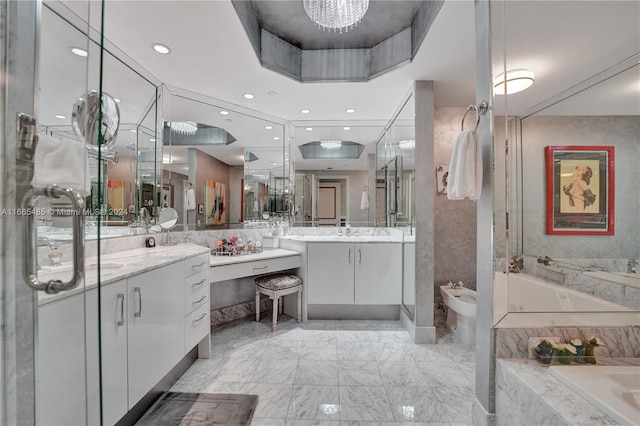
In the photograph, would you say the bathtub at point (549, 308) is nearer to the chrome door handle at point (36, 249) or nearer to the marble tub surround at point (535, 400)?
the marble tub surround at point (535, 400)

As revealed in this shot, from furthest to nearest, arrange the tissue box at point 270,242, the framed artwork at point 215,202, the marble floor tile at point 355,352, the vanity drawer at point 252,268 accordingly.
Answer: the tissue box at point 270,242, the framed artwork at point 215,202, the vanity drawer at point 252,268, the marble floor tile at point 355,352

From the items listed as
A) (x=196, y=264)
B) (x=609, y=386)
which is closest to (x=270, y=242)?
(x=196, y=264)

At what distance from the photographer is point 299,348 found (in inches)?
90.0

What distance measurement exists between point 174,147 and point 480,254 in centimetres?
280

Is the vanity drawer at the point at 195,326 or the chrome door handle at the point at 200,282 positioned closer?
the vanity drawer at the point at 195,326

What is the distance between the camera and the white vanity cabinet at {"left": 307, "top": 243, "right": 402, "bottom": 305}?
2.83 metres

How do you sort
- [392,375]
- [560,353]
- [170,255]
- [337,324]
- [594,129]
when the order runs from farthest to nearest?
1. [337,324]
2. [392,375]
3. [170,255]
4. [594,129]
5. [560,353]

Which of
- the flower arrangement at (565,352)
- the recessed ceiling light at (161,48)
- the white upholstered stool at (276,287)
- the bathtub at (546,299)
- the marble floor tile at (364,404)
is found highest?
the recessed ceiling light at (161,48)

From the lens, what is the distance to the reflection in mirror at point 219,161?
2.54m

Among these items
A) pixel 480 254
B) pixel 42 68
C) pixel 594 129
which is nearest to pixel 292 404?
pixel 480 254

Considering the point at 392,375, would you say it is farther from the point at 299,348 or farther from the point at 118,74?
the point at 118,74

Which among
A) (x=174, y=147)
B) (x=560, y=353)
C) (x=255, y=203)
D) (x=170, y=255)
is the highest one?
(x=174, y=147)

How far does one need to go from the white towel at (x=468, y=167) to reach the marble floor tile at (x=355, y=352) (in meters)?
1.57

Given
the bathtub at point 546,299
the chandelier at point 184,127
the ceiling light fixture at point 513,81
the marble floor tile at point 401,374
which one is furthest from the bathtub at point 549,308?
the chandelier at point 184,127
